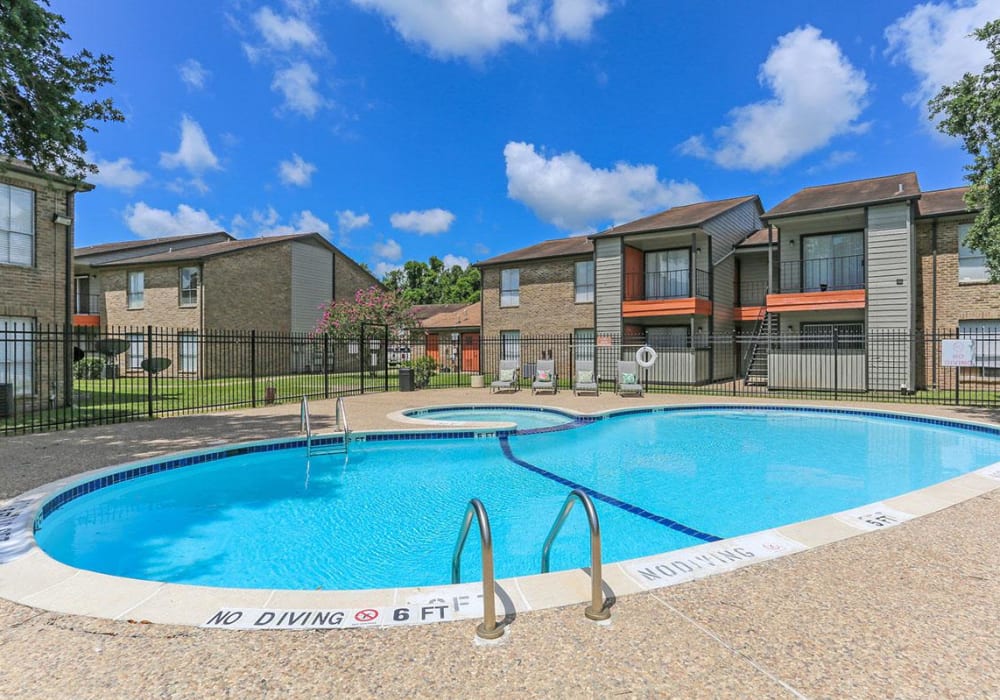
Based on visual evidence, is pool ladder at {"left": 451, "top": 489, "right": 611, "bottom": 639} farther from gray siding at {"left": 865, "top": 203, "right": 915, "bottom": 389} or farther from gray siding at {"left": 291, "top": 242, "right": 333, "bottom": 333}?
gray siding at {"left": 291, "top": 242, "right": 333, "bottom": 333}

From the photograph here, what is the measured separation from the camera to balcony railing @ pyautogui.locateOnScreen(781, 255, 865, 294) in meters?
18.7

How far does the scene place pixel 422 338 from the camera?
31.8 meters

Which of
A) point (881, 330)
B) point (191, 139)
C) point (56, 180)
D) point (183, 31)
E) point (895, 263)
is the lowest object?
point (881, 330)

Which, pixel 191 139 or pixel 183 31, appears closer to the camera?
pixel 183 31

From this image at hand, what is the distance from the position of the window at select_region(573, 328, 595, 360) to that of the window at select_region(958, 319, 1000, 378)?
12724 millimetres

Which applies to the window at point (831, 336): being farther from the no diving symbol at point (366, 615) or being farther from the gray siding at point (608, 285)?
the no diving symbol at point (366, 615)

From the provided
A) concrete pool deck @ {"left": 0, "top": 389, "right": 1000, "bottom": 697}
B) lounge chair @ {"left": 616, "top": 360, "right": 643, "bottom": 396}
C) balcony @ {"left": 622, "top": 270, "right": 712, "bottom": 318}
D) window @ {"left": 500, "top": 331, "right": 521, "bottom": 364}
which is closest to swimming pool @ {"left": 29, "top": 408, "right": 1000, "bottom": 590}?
concrete pool deck @ {"left": 0, "top": 389, "right": 1000, "bottom": 697}

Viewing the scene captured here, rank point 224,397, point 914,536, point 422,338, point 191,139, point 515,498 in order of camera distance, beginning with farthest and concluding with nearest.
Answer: point 422,338 < point 191,139 < point 224,397 < point 515,498 < point 914,536

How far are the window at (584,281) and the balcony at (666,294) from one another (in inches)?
77.6

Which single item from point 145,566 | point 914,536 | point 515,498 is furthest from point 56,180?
point 914,536

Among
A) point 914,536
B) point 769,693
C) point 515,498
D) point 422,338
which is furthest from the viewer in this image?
point 422,338

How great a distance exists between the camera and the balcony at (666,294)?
19844 millimetres

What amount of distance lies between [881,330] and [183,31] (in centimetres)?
2215

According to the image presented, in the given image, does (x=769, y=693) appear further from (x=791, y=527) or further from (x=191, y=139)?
(x=191, y=139)
